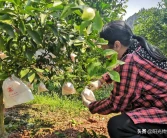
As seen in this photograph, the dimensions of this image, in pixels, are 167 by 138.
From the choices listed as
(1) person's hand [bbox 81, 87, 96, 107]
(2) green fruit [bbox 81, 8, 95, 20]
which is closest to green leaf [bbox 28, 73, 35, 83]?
(1) person's hand [bbox 81, 87, 96, 107]

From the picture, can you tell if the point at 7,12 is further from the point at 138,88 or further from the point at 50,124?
the point at 50,124

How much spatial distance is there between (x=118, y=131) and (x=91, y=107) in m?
0.34

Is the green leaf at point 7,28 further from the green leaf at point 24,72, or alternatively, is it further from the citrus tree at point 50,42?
the green leaf at point 24,72

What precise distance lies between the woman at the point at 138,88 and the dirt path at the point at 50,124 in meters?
0.59

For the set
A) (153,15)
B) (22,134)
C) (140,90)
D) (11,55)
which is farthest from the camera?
(153,15)

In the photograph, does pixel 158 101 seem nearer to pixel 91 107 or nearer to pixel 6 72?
pixel 91 107

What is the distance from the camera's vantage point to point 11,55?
1610 mm

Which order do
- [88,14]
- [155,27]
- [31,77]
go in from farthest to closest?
[155,27]
[31,77]
[88,14]

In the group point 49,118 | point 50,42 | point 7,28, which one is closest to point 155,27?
point 49,118

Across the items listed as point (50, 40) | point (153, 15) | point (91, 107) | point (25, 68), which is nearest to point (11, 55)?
point (25, 68)

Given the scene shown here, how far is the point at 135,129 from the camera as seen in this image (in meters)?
1.76

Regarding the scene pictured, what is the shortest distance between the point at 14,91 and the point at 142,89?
0.82 meters

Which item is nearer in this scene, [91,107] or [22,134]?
[91,107]

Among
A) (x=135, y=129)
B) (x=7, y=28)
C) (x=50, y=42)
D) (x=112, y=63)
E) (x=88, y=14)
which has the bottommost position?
(x=135, y=129)
